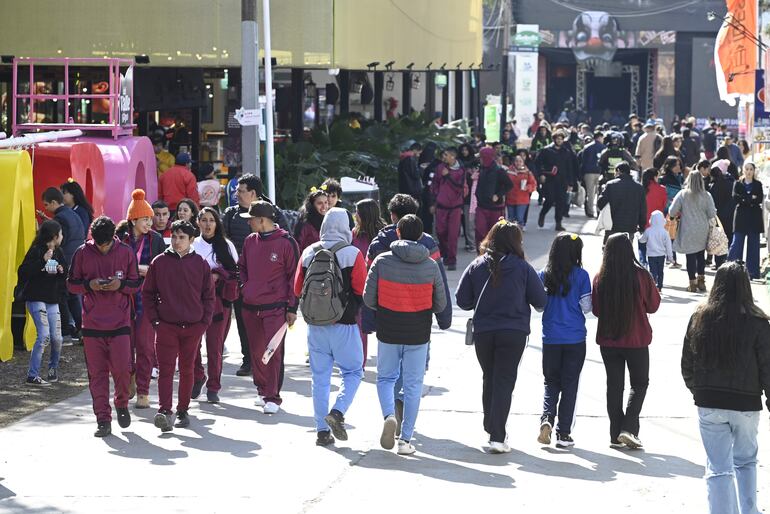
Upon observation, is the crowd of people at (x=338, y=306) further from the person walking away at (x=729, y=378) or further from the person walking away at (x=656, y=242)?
the person walking away at (x=656, y=242)

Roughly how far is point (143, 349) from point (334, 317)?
2.03 meters

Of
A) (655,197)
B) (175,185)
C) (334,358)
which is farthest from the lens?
(655,197)

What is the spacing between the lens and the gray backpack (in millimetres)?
9867

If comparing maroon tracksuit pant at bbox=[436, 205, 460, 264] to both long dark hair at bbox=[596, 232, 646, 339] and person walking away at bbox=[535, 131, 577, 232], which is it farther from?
long dark hair at bbox=[596, 232, 646, 339]

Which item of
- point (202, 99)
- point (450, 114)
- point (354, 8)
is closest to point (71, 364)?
point (354, 8)

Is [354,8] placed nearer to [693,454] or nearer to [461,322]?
[461,322]

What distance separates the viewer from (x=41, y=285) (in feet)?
40.3

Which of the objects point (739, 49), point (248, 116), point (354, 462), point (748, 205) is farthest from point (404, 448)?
point (739, 49)

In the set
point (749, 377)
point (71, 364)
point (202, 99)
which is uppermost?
point (202, 99)

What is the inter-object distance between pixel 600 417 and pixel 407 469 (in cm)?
230

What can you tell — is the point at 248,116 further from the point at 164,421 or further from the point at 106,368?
the point at 164,421

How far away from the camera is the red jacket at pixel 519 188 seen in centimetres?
2350

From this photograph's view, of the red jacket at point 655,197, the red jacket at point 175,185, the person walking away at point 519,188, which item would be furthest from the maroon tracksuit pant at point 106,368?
the person walking away at point 519,188

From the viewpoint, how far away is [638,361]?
31.9ft
